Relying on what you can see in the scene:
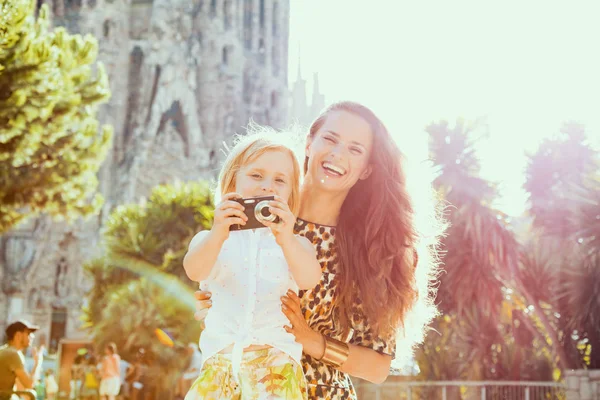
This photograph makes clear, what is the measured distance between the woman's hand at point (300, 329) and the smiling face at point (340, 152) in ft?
2.10

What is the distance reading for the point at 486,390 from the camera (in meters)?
15.2

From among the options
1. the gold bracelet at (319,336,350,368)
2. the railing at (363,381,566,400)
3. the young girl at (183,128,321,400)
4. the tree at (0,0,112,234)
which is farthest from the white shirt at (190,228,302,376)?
the railing at (363,381,566,400)

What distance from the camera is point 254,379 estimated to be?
108 inches

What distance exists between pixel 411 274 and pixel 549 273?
1547cm

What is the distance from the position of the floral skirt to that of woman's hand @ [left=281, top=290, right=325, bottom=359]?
0.17m

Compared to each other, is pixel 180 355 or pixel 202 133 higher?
pixel 202 133

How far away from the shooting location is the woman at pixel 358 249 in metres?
3.31

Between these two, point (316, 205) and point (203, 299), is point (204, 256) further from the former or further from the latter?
point (316, 205)

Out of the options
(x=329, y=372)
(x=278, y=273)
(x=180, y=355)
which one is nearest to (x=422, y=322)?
(x=329, y=372)

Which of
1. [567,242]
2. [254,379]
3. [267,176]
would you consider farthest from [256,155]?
[567,242]

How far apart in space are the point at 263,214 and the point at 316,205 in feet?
2.58

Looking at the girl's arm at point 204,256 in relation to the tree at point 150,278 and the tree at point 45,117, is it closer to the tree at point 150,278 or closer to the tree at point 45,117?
the tree at point 45,117

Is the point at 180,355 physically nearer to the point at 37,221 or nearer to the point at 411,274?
the point at 411,274

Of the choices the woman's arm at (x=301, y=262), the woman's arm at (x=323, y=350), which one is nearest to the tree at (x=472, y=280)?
the woman's arm at (x=323, y=350)
